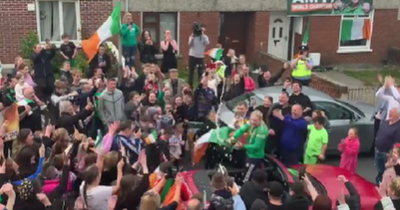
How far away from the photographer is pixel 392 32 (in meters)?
20.8

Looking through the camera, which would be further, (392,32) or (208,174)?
(392,32)

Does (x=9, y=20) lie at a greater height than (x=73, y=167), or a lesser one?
greater

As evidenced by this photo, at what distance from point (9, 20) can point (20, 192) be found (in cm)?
1220

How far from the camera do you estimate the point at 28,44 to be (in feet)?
Answer: 54.5

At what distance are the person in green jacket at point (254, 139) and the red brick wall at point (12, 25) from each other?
Result: 10466mm

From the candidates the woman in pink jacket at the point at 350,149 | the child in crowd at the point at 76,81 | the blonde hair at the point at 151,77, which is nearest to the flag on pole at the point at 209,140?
the woman in pink jacket at the point at 350,149

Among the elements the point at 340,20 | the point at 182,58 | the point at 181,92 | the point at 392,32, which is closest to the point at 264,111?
the point at 181,92

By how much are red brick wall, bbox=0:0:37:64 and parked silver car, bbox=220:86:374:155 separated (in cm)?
814

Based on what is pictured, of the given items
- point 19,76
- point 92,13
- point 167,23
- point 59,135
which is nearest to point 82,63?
point 92,13

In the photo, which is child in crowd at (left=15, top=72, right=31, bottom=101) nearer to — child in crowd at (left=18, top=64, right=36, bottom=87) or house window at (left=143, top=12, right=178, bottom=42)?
child in crowd at (left=18, top=64, right=36, bottom=87)

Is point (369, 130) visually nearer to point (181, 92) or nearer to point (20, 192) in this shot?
point (181, 92)

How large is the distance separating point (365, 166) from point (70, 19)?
412 inches

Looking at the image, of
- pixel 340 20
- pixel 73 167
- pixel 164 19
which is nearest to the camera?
pixel 73 167

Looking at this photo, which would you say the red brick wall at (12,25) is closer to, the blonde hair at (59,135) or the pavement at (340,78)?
the pavement at (340,78)
